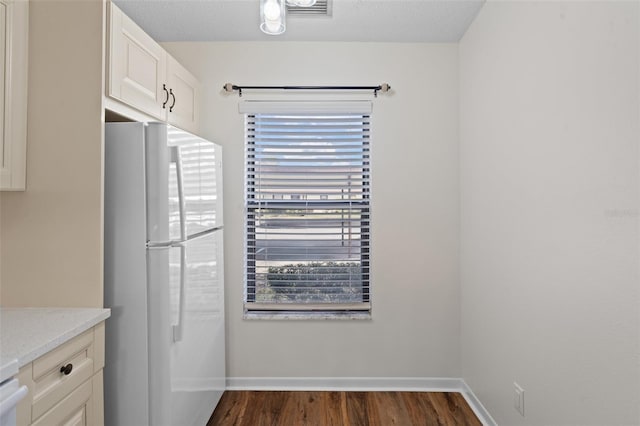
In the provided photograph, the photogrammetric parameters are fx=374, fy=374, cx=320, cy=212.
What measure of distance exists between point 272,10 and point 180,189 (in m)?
0.88

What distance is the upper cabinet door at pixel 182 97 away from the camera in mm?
2203

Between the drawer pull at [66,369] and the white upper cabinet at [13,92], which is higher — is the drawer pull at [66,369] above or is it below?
below

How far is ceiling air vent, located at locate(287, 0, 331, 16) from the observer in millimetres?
2205

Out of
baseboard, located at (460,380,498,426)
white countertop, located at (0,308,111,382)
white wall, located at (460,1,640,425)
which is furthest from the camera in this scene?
baseboard, located at (460,380,498,426)

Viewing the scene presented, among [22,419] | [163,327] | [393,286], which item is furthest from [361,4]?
[22,419]

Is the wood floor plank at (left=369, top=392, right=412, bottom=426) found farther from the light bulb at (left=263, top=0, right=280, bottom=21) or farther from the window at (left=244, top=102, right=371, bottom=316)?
the light bulb at (left=263, top=0, right=280, bottom=21)

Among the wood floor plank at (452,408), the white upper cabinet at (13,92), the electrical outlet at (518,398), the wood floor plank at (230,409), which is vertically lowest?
the wood floor plank at (452,408)

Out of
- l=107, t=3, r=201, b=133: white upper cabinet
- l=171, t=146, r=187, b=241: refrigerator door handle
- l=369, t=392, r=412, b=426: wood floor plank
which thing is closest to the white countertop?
l=171, t=146, r=187, b=241: refrigerator door handle

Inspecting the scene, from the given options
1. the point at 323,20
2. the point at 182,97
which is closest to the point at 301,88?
the point at 323,20

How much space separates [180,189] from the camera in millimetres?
1708

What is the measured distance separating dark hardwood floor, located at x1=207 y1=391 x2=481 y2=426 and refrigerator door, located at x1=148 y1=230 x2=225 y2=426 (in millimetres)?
200

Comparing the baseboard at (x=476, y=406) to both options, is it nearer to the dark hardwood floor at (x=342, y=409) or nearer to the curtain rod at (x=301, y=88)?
the dark hardwood floor at (x=342, y=409)

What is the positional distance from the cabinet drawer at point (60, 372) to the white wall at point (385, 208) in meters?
1.31

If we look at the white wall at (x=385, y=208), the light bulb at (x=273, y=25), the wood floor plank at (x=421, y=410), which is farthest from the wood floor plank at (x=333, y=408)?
the light bulb at (x=273, y=25)
